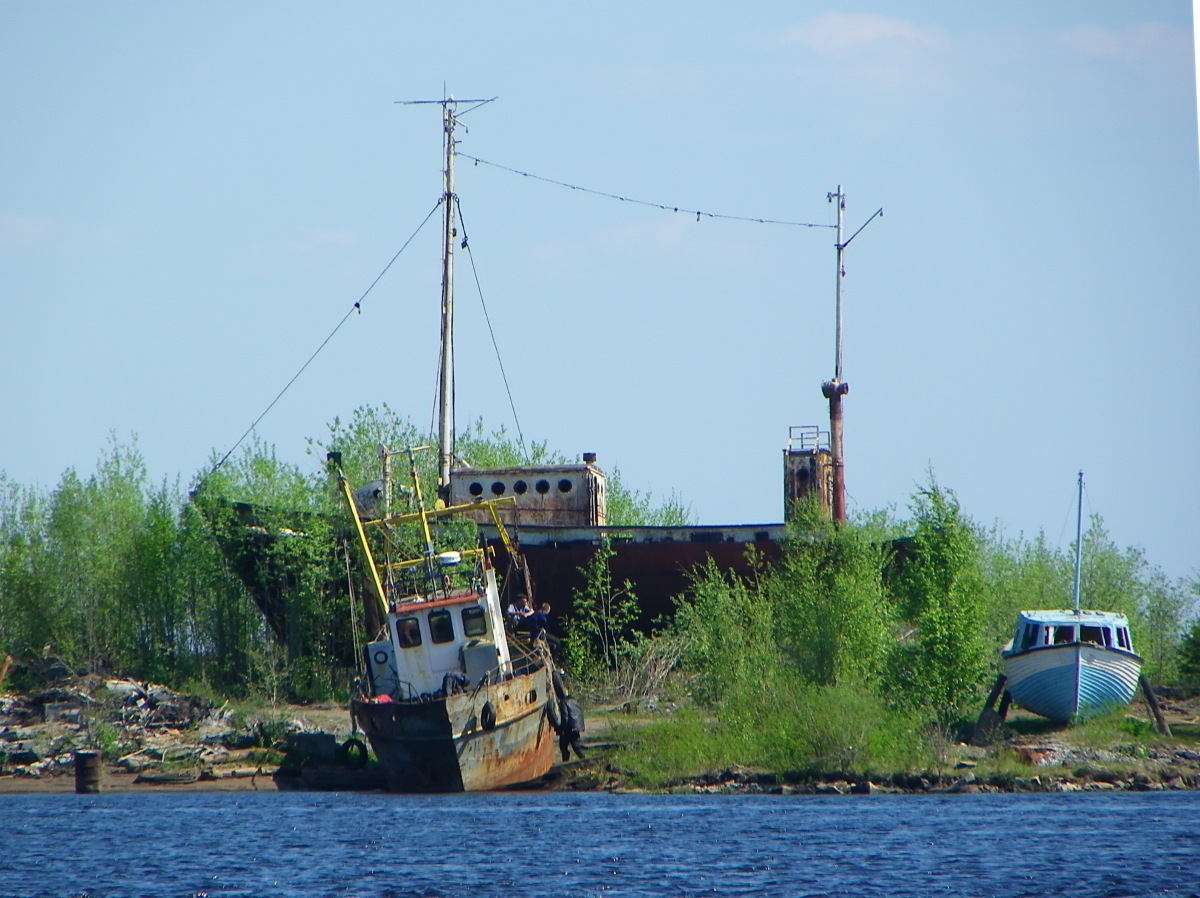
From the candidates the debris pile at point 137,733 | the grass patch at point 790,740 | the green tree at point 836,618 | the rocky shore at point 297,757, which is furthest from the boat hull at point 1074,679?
the debris pile at point 137,733

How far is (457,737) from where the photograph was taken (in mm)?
35000

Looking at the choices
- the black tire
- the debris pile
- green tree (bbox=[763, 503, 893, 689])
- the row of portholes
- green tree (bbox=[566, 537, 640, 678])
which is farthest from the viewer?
the row of portholes

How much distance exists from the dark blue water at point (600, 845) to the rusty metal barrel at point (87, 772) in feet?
0.83

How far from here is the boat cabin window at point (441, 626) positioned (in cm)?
3675

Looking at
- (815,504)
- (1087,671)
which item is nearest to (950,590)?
(1087,671)

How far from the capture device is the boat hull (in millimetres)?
39281

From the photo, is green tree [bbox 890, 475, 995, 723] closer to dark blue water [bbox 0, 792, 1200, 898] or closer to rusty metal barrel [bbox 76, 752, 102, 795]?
dark blue water [bbox 0, 792, 1200, 898]

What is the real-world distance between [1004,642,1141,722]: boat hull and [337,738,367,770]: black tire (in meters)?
14.7

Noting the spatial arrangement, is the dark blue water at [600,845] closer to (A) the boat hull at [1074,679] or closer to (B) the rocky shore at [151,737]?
(B) the rocky shore at [151,737]

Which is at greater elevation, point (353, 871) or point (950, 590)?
point (950, 590)

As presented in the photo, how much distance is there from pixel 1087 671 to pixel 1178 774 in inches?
147

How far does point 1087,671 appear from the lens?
1548 inches

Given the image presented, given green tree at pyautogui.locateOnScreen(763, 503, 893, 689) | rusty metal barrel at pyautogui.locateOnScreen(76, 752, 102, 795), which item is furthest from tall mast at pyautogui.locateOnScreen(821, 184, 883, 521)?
rusty metal barrel at pyautogui.locateOnScreen(76, 752, 102, 795)

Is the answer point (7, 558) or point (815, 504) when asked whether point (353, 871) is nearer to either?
point (815, 504)
